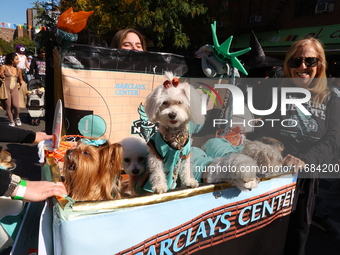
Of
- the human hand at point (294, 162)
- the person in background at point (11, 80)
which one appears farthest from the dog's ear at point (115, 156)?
the person in background at point (11, 80)

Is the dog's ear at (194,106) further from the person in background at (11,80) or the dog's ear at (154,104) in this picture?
the person in background at (11,80)

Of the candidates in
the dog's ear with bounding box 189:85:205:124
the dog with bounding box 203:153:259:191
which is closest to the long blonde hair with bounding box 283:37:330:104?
the dog with bounding box 203:153:259:191

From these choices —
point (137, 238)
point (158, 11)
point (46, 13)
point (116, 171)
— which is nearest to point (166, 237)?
point (137, 238)

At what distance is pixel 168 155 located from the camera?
175cm

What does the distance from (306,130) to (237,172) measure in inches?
28.2

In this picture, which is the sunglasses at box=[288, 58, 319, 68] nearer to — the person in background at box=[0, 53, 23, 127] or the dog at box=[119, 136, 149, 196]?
the dog at box=[119, 136, 149, 196]

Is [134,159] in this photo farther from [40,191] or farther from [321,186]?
[321,186]

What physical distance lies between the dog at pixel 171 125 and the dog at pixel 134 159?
230mm

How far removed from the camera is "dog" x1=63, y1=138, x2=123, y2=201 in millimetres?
1401

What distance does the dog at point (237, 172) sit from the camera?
5.05 ft

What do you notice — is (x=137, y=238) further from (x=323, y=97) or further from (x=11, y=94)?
(x=11, y=94)

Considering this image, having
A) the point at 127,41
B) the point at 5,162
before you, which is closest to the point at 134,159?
the point at 5,162

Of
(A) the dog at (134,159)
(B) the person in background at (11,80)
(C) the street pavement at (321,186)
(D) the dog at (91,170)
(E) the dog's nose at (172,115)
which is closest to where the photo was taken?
(D) the dog at (91,170)

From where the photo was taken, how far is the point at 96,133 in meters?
2.52
